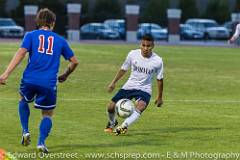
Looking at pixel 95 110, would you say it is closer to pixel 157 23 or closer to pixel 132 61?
pixel 132 61

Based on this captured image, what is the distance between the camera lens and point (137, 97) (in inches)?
507

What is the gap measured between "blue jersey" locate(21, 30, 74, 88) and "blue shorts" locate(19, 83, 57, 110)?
63 mm

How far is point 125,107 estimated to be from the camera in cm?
1262

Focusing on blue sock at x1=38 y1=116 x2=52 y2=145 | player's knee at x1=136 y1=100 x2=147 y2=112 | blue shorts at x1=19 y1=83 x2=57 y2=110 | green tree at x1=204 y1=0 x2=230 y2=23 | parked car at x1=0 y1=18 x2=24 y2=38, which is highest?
blue shorts at x1=19 y1=83 x2=57 y2=110

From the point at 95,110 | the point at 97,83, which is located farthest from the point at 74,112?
the point at 97,83

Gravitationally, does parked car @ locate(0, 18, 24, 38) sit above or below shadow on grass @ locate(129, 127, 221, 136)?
below

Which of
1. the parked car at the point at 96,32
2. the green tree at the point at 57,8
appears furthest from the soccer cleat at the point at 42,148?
the green tree at the point at 57,8

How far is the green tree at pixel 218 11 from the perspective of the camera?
83.2 metres

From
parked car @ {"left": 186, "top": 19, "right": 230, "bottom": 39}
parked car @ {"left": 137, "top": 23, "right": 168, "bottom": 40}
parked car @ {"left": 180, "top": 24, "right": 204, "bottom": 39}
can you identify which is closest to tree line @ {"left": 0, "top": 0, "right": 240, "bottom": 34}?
parked car @ {"left": 180, "top": 24, "right": 204, "bottom": 39}

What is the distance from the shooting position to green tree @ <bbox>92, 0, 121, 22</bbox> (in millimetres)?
80125

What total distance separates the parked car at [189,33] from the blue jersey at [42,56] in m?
61.7

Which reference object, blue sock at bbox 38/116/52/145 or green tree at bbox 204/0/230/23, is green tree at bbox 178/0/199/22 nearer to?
green tree at bbox 204/0/230/23

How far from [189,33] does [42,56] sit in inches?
2449

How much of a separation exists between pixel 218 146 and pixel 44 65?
9.96 ft
